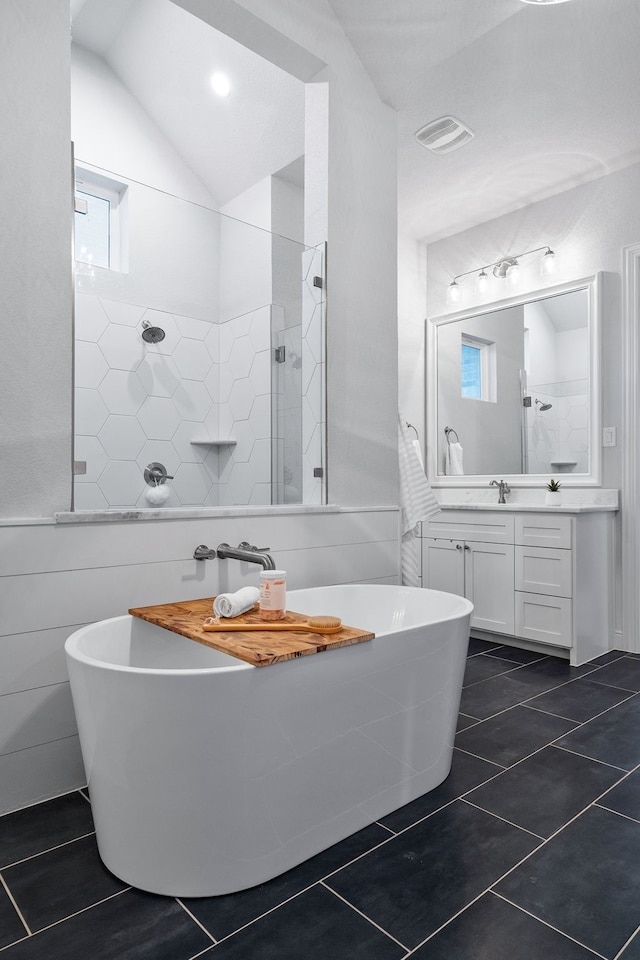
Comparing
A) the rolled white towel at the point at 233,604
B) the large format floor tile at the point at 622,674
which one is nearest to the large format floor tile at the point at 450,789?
the rolled white towel at the point at 233,604

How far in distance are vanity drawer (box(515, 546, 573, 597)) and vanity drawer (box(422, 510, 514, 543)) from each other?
139mm

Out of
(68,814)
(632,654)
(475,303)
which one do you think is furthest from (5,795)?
(475,303)

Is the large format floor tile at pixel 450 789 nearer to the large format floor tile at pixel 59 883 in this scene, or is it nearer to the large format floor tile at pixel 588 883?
the large format floor tile at pixel 588 883

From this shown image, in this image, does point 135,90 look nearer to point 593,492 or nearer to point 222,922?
point 593,492

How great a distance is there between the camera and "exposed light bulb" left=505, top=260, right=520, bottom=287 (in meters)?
3.79

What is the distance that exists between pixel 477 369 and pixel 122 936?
140 inches

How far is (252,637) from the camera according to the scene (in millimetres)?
1536

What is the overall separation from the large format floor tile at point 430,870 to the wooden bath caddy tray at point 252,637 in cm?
52

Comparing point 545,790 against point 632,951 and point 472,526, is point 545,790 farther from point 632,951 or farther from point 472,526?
point 472,526

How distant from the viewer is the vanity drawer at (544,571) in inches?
120

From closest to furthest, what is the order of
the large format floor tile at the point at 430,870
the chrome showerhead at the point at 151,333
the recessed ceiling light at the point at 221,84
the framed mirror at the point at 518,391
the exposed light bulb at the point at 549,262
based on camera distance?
the large format floor tile at the point at 430,870 → the chrome showerhead at the point at 151,333 → the recessed ceiling light at the point at 221,84 → the framed mirror at the point at 518,391 → the exposed light bulb at the point at 549,262

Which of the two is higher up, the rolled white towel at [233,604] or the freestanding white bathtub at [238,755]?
the rolled white towel at [233,604]

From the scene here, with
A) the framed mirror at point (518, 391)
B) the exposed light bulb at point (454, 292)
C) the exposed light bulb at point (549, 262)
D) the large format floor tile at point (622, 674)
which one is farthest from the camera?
the exposed light bulb at point (454, 292)

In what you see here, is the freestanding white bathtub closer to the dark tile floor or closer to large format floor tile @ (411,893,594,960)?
the dark tile floor
